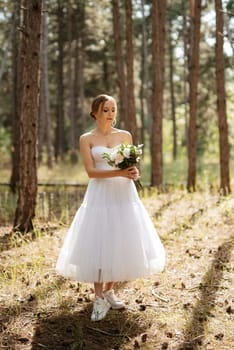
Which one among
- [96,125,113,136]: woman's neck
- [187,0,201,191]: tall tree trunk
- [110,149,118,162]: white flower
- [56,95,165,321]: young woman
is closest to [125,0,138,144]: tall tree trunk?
[187,0,201,191]: tall tree trunk

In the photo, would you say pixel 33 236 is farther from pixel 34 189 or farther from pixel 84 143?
pixel 84 143

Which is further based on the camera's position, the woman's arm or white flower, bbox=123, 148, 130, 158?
the woman's arm

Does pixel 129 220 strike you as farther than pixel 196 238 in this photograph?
No

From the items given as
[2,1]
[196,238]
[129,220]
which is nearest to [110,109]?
[129,220]

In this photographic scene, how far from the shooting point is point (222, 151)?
1236cm

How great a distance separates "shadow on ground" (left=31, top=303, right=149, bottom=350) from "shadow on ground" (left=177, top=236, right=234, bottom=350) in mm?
481

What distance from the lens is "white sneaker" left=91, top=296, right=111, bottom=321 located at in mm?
4906

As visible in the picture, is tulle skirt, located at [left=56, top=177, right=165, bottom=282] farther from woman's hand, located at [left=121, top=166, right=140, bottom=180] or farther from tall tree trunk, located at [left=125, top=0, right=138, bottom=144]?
tall tree trunk, located at [left=125, top=0, right=138, bottom=144]

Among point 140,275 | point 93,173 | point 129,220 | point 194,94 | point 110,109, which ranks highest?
point 194,94

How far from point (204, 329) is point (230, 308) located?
0.54 m

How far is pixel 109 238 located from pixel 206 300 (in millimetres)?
1448

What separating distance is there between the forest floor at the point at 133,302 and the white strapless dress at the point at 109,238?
512 millimetres

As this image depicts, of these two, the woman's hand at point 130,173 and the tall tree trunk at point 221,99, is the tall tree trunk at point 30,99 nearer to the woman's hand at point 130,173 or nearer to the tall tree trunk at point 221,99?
the woman's hand at point 130,173

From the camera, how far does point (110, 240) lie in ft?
15.9
